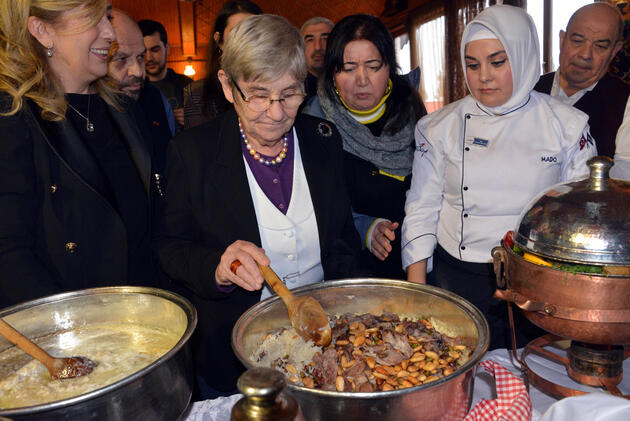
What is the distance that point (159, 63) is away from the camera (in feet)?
13.3

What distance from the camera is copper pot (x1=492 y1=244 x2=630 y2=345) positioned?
0.83m

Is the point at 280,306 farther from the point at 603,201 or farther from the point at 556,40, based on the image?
the point at 556,40

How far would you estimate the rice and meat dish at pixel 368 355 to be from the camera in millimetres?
895

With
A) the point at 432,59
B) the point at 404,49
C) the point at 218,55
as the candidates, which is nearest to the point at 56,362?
the point at 218,55

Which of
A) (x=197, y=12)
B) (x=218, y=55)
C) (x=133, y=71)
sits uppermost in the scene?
(x=197, y=12)

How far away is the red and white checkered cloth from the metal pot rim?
96mm

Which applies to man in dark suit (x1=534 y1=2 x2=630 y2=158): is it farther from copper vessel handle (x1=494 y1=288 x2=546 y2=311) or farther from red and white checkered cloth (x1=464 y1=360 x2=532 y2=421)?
red and white checkered cloth (x1=464 y1=360 x2=532 y2=421)

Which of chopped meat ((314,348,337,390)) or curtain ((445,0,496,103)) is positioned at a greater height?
curtain ((445,0,496,103))

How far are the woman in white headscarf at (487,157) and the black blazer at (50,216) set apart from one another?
1049mm

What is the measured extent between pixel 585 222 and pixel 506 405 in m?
0.35

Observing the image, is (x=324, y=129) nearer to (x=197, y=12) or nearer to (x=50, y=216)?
(x=50, y=216)

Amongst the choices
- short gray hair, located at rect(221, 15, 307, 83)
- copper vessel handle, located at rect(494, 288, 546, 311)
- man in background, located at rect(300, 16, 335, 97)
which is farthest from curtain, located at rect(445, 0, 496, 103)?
copper vessel handle, located at rect(494, 288, 546, 311)

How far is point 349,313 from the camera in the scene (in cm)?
116

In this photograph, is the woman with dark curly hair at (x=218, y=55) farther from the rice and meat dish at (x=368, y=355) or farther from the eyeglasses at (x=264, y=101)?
the rice and meat dish at (x=368, y=355)
